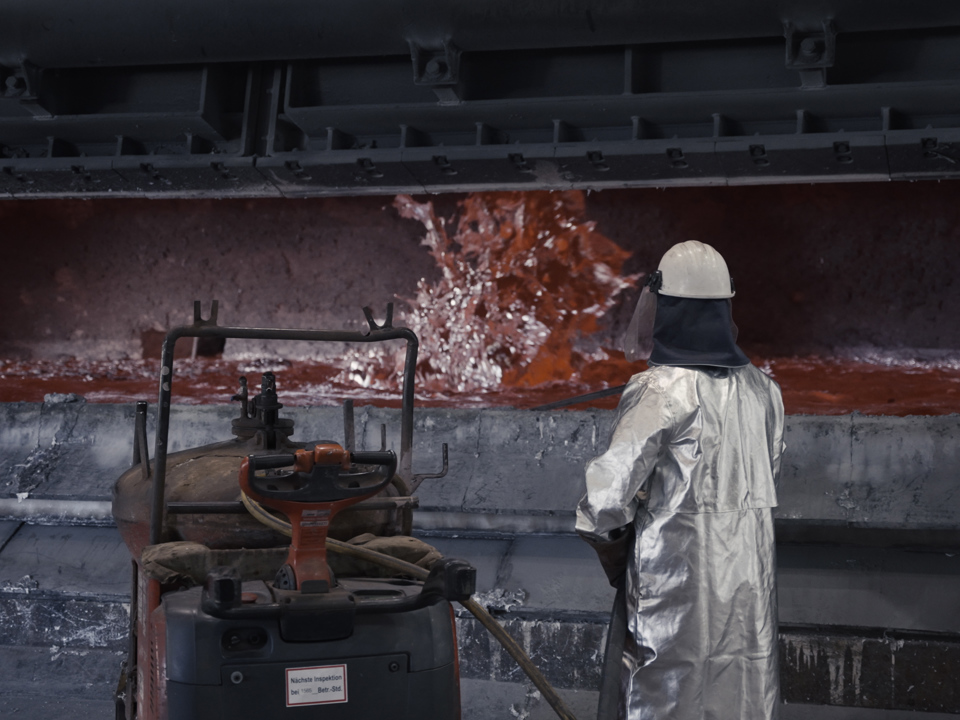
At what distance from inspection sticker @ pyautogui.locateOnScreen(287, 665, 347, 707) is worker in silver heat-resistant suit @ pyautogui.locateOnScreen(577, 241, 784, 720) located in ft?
2.10

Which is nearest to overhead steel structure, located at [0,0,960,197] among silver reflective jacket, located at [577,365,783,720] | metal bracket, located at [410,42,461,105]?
metal bracket, located at [410,42,461,105]

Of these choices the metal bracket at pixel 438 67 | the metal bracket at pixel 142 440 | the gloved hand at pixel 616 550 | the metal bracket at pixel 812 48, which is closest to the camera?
the metal bracket at pixel 142 440

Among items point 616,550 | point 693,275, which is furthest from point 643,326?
point 616,550

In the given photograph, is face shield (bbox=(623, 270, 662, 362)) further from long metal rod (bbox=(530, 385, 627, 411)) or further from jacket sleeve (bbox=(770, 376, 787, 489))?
jacket sleeve (bbox=(770, 376, 787, 489))

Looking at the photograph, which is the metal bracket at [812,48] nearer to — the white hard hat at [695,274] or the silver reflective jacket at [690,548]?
the white hard hat at [695,274]

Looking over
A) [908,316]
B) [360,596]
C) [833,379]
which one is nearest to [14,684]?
[360,596]

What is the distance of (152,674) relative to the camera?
5.52ft

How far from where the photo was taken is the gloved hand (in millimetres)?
2068

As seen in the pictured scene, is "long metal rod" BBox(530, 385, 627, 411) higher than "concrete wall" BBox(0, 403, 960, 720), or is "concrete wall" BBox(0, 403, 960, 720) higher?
"long metal rod" BBox(530, 385, 627, 411)

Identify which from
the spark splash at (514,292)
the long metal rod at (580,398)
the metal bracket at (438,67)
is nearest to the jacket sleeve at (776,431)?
the long metal rod at (580,398)

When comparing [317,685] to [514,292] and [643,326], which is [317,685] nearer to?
[643,326]

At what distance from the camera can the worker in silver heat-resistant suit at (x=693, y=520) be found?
2.01 m

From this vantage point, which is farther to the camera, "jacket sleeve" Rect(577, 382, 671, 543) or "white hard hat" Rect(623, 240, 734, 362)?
"white hard hat" Rect(623, 240, 734, 362)

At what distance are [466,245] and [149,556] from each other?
8.63 ft
